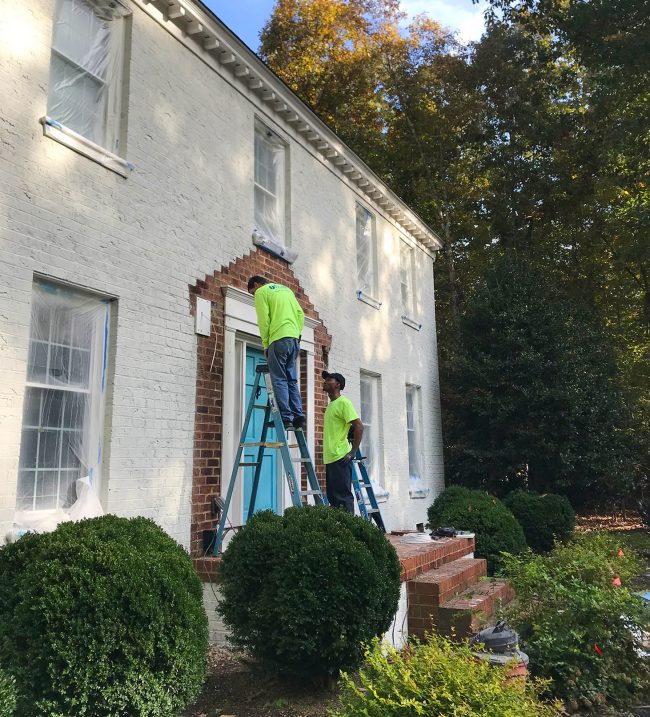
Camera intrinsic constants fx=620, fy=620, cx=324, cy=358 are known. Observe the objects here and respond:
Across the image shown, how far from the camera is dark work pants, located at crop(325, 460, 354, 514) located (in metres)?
7.23

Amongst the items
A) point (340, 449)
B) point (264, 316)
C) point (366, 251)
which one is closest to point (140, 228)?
point (264, 316)

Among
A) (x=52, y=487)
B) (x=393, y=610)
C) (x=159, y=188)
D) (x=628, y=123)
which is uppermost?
(x=628, y=123)

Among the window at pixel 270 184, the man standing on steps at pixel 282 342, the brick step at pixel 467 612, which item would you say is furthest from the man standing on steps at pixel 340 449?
the window at pixel 270 184

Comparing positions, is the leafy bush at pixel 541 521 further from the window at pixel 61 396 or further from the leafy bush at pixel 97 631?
the leafy bush at pixel 97 631

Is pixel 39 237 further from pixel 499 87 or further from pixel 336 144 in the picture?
pixel 499 87

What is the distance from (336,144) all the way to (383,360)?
381 cm

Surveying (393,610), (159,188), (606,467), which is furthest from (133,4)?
(606,467)

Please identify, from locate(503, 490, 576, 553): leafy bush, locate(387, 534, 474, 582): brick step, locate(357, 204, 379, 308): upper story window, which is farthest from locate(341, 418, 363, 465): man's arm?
locate(503, 490, 576, 553): leafy bush

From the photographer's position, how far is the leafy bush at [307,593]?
3975 millimetres

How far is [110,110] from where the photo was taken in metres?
6.00

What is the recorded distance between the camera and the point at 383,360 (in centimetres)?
1125

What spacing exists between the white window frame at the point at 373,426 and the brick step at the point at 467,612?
454 cm

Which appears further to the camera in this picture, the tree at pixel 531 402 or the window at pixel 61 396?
the tree at pixel 531 402

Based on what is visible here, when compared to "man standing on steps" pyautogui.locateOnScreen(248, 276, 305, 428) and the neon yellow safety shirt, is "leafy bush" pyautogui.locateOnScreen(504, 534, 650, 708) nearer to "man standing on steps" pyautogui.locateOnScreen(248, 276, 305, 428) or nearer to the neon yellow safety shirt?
"man standing on steps" pyautogui.locateOnScreen(248, 276, 305, 428)
